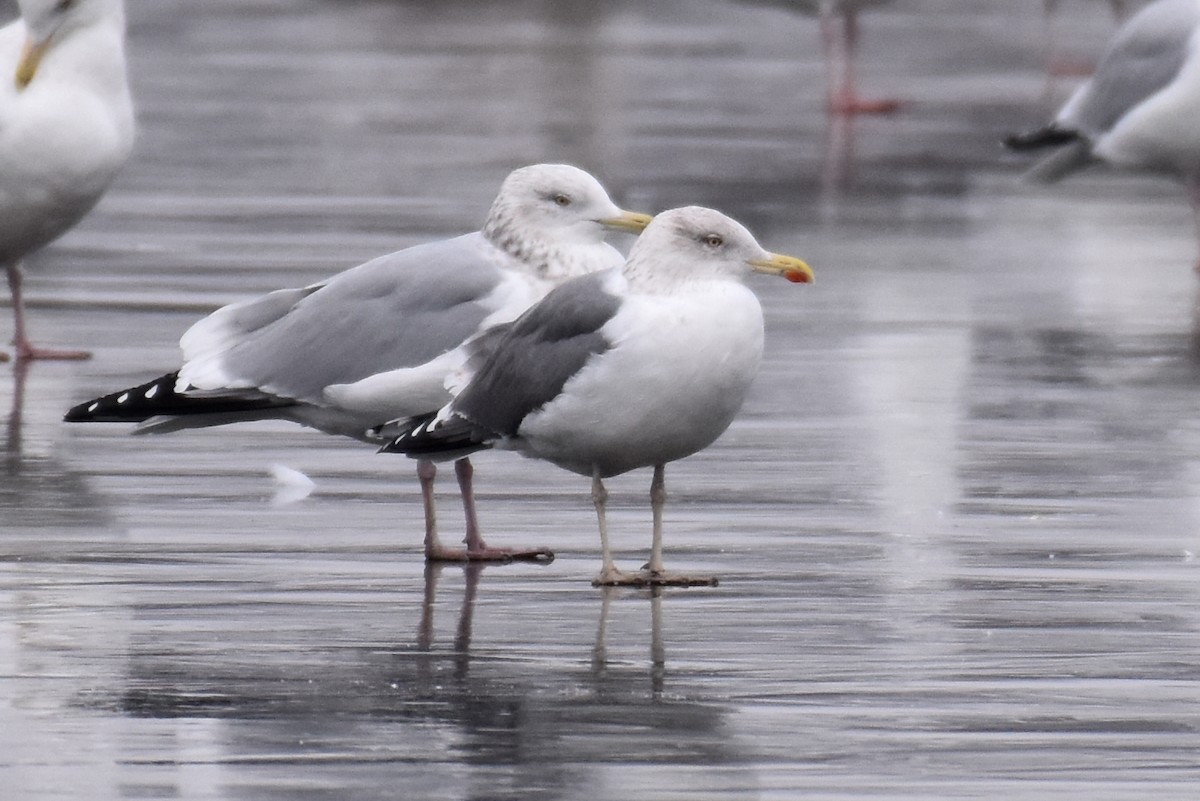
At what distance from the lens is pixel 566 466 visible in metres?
7.21

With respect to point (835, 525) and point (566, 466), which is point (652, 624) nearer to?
point (566, 466)

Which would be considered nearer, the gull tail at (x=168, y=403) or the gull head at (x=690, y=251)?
the gull head at (x=690, y=251)

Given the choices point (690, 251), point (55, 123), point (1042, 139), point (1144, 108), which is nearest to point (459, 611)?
point (690, 251)

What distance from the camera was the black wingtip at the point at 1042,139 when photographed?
15102mm

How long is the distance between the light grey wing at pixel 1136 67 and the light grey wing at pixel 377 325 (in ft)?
→ 24.4

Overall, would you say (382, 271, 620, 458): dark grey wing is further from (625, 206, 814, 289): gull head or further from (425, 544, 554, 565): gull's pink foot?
(425, 544, 554, 565): gull's pink foot

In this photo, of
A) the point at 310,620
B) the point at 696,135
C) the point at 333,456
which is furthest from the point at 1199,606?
the point at 696,135

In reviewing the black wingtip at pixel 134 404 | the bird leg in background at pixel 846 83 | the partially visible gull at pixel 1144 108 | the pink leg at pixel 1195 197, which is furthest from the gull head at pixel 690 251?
the bird leg in background at pixel 846 83

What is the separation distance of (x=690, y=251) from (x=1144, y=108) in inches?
312

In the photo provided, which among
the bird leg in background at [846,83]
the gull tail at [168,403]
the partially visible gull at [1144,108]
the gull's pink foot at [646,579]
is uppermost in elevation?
the gull tail at [168,403]

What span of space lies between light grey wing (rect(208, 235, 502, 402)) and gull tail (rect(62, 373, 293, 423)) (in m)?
0.06

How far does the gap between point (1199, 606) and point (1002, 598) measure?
452 mm

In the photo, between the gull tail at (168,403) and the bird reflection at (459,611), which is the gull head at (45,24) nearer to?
the gull tail at (168,403)

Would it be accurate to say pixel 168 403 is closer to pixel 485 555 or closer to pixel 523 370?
pixel 485 555
